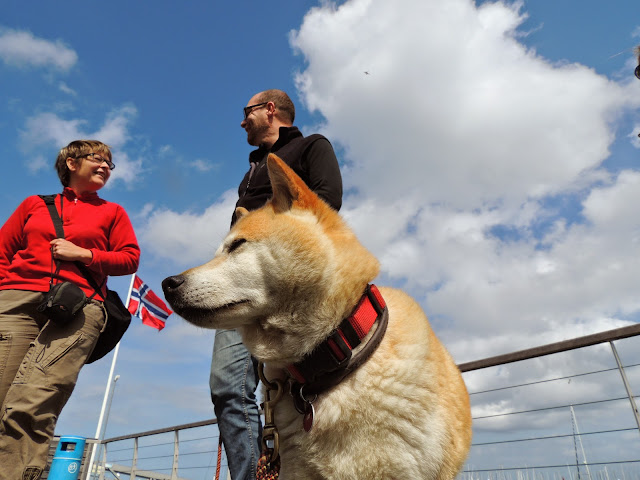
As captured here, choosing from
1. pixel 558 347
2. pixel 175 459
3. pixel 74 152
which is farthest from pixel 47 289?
pixel 175 459

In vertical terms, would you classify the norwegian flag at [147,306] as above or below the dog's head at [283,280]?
above

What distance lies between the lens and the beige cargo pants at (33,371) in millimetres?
2221

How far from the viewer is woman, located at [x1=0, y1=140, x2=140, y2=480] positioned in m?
2.26

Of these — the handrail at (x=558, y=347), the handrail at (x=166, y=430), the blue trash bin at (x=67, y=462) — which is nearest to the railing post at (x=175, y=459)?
the handrail at (x=166, y=430)

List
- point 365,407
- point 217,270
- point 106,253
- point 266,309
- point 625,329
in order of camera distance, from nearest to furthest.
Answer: point 365,407
point 266,309
point 217,270
point 106,253
point 625,329

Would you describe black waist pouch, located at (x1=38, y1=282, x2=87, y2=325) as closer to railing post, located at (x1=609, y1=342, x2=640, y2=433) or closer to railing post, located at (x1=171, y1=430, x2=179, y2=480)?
railing post, located at (x1=609, y1=342, x2=640, y2=433)

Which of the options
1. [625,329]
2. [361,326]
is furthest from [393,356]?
[625,329]

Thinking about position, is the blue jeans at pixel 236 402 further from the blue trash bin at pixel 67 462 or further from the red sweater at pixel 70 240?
the blue trash bin at pixel 67 462

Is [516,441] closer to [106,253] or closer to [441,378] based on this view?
[441,378]

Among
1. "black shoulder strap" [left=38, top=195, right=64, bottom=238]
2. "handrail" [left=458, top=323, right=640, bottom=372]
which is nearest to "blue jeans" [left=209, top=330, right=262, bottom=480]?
"black shoulder strap" [left=38, top=195, right=64, bottom=238]

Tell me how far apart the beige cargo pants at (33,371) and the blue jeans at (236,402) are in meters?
0.86

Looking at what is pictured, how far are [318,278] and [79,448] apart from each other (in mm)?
4377

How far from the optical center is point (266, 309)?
5.55ft

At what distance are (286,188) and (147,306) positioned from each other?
9884 millimetres
